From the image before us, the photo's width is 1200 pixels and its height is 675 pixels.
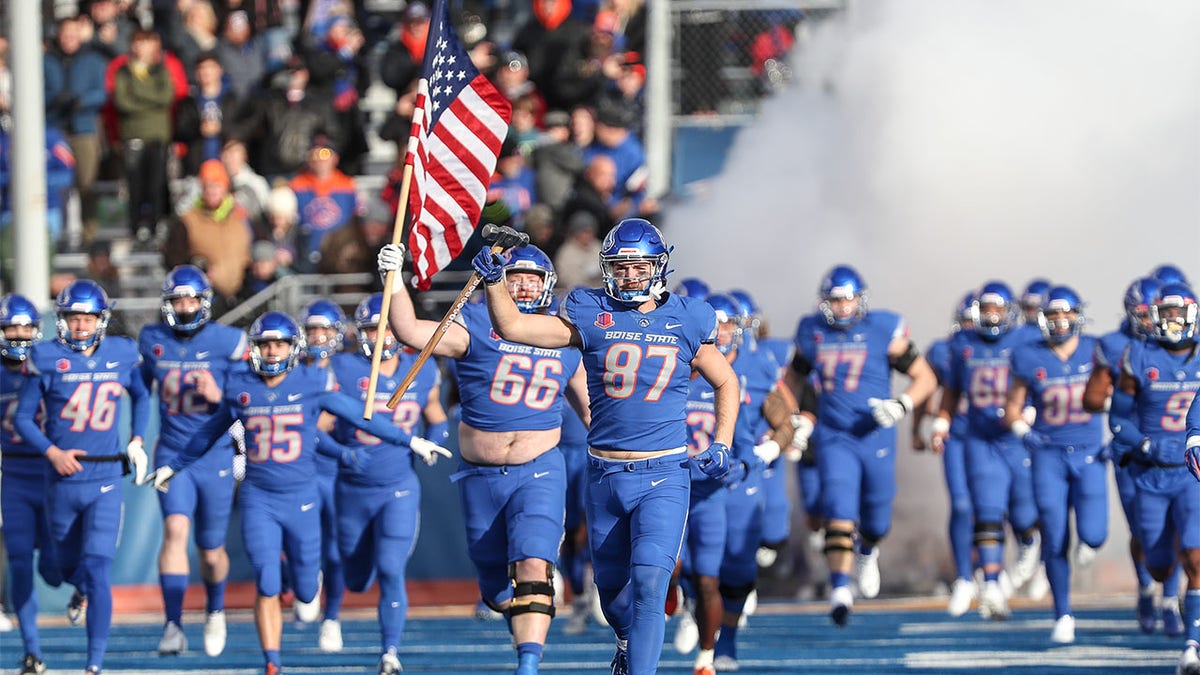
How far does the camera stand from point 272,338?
12.1 m

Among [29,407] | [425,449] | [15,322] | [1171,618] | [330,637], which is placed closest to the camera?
[425,449]

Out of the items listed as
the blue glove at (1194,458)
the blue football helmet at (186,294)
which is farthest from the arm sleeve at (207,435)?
the blue glove at (1194,458)

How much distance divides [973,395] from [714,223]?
4034mm

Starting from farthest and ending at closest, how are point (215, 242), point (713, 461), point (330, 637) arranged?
point (215, 242) < point (330, 637) < point (713, 461)

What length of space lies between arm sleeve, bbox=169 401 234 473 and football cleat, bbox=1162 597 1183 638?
18.9 feet

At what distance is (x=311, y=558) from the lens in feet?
40.5

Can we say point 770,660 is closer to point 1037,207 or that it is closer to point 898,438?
point 898,438

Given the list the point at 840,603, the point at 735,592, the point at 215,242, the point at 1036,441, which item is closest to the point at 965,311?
the point at 1036,441

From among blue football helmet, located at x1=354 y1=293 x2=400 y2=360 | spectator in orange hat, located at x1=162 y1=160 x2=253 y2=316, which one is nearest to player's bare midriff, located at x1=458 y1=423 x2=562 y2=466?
blue football helmet, located at x1=354 y1=293 x2=400 y2=360

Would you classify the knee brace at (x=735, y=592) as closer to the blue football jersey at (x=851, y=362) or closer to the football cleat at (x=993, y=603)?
the blue football jersey at (x=851, y=362)

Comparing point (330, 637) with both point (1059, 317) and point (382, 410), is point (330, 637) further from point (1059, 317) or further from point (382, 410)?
point (1059, 317)

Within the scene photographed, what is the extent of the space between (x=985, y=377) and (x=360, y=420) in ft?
18.2

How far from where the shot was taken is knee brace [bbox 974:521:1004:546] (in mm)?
14781

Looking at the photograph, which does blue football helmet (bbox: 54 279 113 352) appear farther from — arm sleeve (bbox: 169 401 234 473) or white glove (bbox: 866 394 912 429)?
white glove (bbox: 866 394 912 429)
